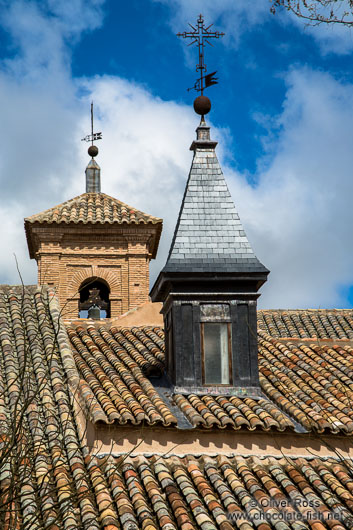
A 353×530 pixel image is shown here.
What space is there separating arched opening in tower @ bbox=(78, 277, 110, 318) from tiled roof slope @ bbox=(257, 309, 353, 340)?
3.79m

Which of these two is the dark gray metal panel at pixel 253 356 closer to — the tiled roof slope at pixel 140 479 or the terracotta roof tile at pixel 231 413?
the terracotta roof tile at pixel 231 413

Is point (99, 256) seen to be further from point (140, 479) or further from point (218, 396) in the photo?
point (140, 479)

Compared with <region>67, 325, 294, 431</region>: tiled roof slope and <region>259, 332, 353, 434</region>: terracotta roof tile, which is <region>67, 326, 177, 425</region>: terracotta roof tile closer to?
<region>67, 325, 294, 431</region>: tiled roof slope

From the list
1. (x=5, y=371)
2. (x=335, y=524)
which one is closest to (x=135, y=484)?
(x=335, y=524)

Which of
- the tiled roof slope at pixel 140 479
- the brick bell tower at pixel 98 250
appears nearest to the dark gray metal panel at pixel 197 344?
the tiled roof slope at pixel 140 479

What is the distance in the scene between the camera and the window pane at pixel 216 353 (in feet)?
46.6

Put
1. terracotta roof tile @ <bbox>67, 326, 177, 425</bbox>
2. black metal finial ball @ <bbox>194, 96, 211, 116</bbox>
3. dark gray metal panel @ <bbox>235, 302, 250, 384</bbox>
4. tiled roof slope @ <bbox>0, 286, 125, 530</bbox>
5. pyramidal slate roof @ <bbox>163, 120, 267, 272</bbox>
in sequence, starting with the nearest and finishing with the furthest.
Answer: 1. tiled roof slope @ <bbox>0, 286, 125, 530</bbox>
2. terracotta roof tile @ <bbox>67, 326, 177, 425</bbox>
3. dark gray metal panel @ <bbox>235, 302, 250, 384</bbox>
4. pyramidal slate roof @ <bbox>163, 120, 267, 272</bbox>
5. black metal finial ball @ <bbox>194, 96, 211, 116</bbox>

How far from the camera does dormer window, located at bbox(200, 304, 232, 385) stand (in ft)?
46.8

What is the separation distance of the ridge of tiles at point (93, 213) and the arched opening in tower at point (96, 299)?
61.0 inches

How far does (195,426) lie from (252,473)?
100 centimetres

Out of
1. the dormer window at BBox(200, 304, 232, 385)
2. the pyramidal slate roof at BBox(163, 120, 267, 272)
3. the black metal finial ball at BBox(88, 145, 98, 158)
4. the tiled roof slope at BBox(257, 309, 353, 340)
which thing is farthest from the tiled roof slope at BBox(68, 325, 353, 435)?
the black metal finial ball at BBox(88, 145, 98, 158)

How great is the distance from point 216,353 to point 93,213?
10237 millimetres

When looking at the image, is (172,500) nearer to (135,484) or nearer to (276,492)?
(135,484)

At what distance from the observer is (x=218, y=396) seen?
45.8 feet
